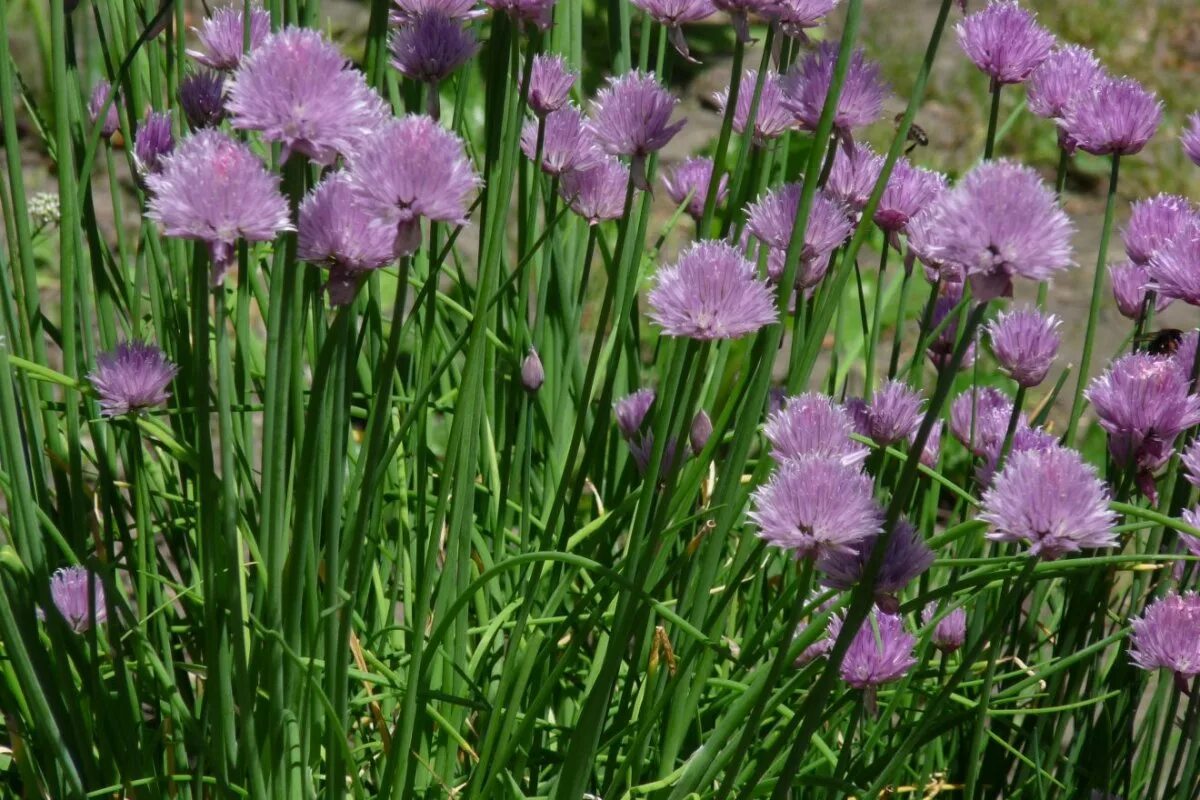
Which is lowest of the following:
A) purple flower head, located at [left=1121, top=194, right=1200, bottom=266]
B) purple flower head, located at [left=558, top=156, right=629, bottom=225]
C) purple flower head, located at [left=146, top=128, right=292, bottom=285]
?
purple flower head, located at [left=558, top=156, right=629, bottom=225]

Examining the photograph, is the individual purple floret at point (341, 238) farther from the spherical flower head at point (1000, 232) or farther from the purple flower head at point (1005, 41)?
the purple flower head at point (1005, 41)

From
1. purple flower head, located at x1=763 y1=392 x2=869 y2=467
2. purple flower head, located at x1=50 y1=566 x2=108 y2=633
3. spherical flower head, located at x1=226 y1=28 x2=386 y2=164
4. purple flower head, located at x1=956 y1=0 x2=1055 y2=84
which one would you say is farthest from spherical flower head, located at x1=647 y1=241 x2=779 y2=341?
purple flower head, located at x1=50 y1=566 x2=108 y2=633

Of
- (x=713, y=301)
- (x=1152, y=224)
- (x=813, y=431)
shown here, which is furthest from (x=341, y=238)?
(x=1152, y=224)

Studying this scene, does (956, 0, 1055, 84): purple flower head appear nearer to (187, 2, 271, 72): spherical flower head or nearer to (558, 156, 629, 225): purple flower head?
(558, 156, 629, 225): purple flower head

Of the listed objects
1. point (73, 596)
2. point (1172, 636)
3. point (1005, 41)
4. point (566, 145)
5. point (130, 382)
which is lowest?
point (73, 596)

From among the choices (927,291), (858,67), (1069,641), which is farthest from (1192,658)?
(927,291)

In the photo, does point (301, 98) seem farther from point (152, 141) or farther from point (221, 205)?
point (152, 141)

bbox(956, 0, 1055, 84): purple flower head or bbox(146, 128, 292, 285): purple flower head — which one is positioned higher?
bbox(956, 0, 1055, 84): purple flower head
